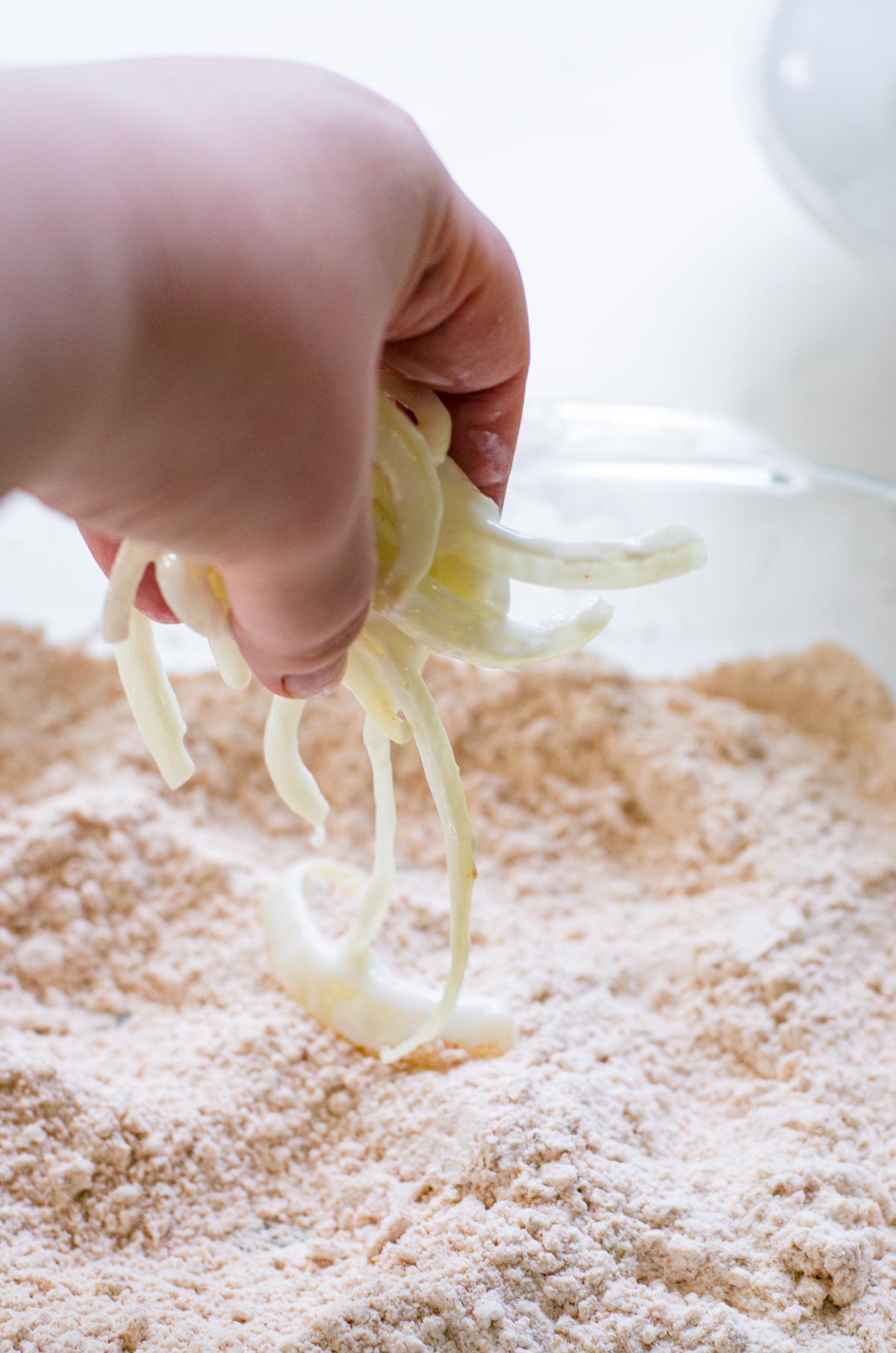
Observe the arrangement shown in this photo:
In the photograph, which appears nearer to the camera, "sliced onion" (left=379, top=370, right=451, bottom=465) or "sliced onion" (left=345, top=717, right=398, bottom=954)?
"sliced onion" (left=379, top=370, right=451, bottom=465)

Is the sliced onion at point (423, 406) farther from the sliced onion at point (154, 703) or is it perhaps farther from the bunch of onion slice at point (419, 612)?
the sliced onion at point (154, 703)

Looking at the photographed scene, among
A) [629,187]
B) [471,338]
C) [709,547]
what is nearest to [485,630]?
[471,338]

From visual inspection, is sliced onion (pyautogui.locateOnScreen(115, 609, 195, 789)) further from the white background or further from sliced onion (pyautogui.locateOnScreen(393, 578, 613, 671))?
the white background

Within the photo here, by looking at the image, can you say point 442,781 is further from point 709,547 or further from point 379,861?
point 709,547

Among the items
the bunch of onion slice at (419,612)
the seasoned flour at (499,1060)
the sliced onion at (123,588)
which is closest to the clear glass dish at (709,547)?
the seasoned flour at (499,1060)

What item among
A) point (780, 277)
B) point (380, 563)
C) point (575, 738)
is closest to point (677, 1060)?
point (575, 738)

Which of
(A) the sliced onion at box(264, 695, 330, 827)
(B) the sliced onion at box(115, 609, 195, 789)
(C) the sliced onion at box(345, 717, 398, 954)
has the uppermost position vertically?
(B) the sliced onion at box(115, 609, 195, 789)

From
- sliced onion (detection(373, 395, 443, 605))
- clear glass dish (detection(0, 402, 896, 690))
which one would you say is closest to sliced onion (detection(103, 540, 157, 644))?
sliced onion (detection(373, 395, 443, 605))

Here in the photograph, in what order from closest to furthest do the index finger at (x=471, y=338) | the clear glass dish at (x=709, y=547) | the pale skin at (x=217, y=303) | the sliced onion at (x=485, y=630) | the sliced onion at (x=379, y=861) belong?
the pale skin at (x=217, y=303), the index finger at (x=471, y=338), the sliced onion at (x=485, y=630), the sliced onion at (x=379, y=861), the clear glass dish at (x=709, y=547)
